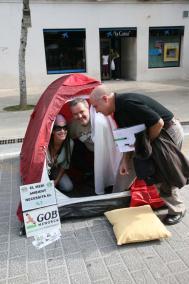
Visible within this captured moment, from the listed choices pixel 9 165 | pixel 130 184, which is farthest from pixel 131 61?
pixel 130 184

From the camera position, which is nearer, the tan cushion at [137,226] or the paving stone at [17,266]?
the paving stone at [17,266]

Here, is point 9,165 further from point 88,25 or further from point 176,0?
point 176,0

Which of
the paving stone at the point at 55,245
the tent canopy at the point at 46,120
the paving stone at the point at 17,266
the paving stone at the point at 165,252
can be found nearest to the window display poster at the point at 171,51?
the tent canopy at the point at 46,120

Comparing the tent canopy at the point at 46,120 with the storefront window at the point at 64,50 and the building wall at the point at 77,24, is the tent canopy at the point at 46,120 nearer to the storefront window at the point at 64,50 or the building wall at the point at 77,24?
the building wall at the point at 77,24

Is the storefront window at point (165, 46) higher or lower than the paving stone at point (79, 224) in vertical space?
higher

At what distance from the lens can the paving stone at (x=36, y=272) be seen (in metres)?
2.63

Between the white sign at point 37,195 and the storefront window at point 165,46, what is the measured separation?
13.5 m

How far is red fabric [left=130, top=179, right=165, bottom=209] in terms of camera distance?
11.4 ft

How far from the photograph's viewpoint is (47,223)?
3.19 metres

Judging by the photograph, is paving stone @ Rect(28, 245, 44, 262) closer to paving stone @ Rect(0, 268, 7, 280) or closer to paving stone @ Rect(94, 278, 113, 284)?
paving stone @ Rect(0, 268, 7, 280)

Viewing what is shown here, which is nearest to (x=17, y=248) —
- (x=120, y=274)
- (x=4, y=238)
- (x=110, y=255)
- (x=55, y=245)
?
(x=4, y=238)

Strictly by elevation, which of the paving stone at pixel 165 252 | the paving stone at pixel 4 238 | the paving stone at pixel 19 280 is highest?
the paving stone at pixel 165 252

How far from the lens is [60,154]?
3.97 m

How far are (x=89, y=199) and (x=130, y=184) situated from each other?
0.55 m
